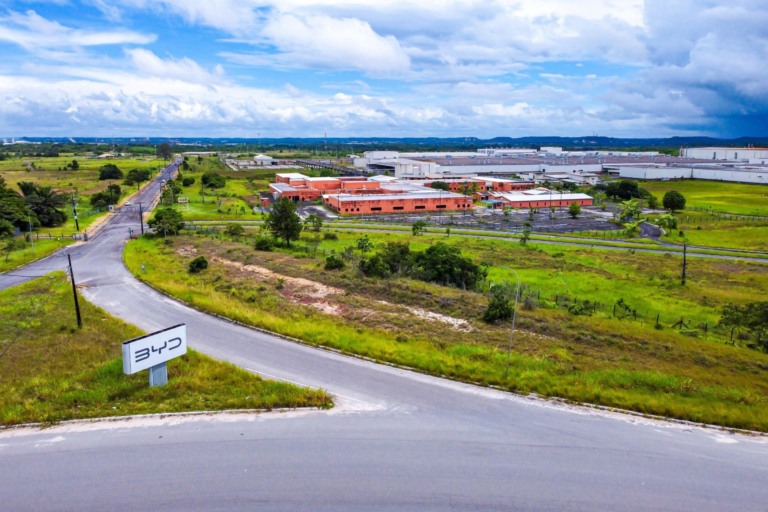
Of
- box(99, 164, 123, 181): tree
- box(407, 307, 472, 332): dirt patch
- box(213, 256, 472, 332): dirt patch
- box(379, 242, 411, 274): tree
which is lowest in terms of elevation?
box(407, 307, 472, 332): dirt patch

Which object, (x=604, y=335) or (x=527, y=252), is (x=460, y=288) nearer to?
(x=604, y=335)

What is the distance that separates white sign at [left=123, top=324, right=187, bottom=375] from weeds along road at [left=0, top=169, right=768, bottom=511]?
5.73 ft

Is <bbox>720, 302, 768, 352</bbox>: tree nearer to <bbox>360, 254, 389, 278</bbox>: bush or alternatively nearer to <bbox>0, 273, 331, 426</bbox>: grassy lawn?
<bbox>360, 254, 389, 278</bbox>: bush

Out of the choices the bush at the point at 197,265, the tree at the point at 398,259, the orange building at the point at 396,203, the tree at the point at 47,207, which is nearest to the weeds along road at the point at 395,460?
the tree at the point at 398,259

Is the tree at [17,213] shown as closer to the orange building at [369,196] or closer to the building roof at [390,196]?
the orange building at [369,196]

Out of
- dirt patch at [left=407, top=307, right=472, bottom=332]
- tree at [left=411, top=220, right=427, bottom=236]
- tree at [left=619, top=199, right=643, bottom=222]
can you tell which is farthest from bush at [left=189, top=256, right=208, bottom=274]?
tree at [left=619, top=199, right=643, bottom=222]

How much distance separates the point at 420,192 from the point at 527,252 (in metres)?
38.1

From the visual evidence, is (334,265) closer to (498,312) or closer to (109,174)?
(498,312)

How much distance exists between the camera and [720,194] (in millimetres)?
91688

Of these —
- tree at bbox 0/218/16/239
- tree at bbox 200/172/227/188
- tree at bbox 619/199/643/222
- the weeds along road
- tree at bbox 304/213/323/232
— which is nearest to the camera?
the weeds along road

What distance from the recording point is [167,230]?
46562 mm

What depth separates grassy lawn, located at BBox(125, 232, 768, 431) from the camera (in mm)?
16203

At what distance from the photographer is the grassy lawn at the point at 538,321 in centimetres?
1620

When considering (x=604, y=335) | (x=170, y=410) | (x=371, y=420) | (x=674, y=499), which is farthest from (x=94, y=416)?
(x=604, y=335)
